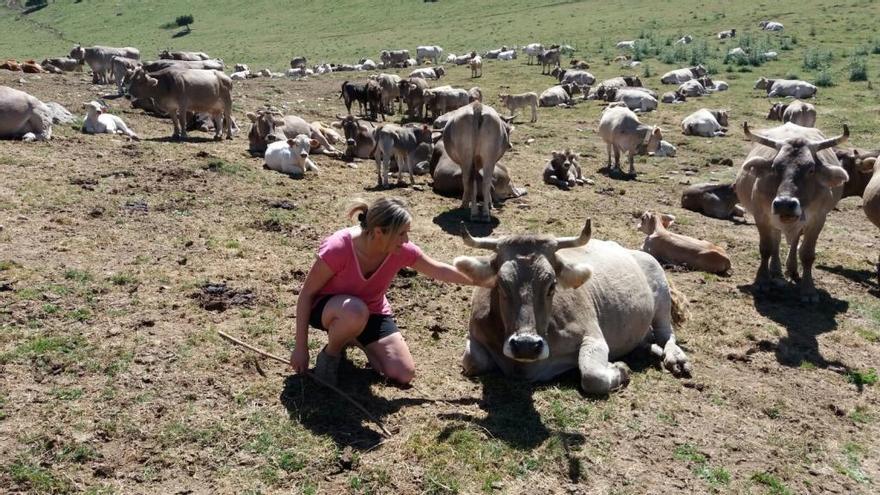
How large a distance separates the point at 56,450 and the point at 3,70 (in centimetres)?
2318

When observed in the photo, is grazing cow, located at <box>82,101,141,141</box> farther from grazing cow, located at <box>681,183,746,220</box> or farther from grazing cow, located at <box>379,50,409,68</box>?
grazing cow, located at <box>379,50,409,68</box>

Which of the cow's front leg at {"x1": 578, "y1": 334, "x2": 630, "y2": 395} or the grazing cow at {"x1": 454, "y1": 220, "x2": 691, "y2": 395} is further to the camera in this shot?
the cow's front leg at {"x1": 578, "y1": 334, "x2": 630, "y2": 395}

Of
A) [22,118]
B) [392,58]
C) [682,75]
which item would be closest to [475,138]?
[22,118]

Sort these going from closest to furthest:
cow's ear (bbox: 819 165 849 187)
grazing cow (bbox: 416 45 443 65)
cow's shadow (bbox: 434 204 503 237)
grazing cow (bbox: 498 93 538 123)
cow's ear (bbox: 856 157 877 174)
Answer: cow's ear (bbox: 819 165 849 187) < cow's ear (bbox: 856 157 877 174) < cow's shadow (bbox: 434 204 503 237) < grazing cow (bbox: 498 93 538 123) < grazing cow (bbox: 416 45 443 65)

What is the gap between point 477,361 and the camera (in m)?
6.00

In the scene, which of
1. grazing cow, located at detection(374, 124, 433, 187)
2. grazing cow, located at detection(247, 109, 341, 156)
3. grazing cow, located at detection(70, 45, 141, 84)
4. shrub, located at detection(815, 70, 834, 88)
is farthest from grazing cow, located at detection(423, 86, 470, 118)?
shrub, located at detection(815, 70, 834, 88)

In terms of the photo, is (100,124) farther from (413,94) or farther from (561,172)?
(413,94)

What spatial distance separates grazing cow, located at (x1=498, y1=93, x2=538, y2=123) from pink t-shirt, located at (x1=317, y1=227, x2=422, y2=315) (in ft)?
59.3

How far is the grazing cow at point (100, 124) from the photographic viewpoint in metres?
14.1

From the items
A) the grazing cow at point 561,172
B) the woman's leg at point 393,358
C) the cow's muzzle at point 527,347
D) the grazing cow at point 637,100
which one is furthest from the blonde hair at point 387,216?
the grazing cow at point 637,100

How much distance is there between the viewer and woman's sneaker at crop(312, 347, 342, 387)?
18.4 ft

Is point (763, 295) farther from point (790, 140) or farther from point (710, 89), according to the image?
point (710, 89)

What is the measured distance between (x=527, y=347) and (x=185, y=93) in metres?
13.3

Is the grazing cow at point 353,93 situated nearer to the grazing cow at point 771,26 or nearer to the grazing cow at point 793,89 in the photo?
the grazing cow at point 793,89
